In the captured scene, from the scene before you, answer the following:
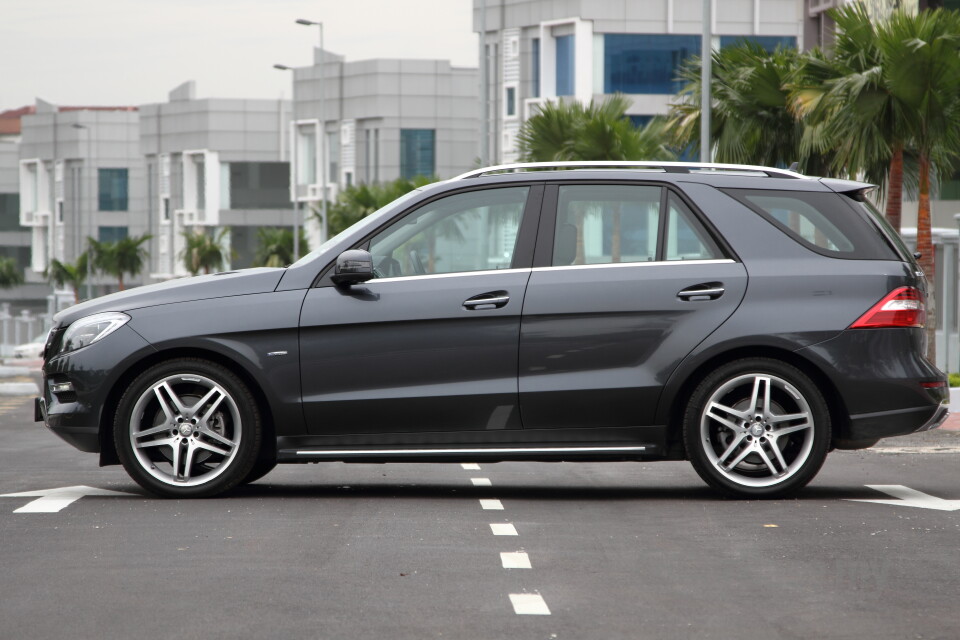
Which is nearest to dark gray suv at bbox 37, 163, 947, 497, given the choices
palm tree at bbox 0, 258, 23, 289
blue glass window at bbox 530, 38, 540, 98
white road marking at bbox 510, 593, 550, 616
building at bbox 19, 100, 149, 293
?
white road marking at bbox 510, 593, 550, 616

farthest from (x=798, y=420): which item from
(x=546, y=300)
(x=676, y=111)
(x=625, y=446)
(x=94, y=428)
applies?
(x=676, y=111)

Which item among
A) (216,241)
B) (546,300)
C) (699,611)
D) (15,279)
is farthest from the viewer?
(15,279)

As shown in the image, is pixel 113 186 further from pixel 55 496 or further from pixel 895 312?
pixel 895 312

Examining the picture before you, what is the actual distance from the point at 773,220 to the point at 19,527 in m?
3.99

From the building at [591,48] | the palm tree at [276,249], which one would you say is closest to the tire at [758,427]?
the building at [591,48]

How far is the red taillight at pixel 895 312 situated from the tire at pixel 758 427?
1.41ft

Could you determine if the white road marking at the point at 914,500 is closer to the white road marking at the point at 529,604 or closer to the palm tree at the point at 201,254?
the white road marking at the point at 529,604

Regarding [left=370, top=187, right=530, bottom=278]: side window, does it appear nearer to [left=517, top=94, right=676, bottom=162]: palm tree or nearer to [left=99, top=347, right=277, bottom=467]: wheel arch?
[left=99, top=347, right=277, bottom=467]: wheel arch

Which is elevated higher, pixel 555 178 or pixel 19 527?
pixel 555 178

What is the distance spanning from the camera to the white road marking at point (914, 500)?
8.29 meters

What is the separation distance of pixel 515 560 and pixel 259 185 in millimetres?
107737

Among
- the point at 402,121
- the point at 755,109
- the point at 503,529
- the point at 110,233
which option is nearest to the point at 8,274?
the point at 110,233

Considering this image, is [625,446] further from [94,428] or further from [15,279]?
[15,279]

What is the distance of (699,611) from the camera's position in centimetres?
554
